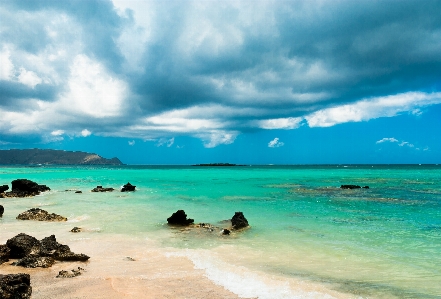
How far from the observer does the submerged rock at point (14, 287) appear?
5.94m

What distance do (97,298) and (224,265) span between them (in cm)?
409

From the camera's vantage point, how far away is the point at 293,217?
1897 cm

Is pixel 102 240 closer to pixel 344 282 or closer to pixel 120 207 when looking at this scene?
pixel 344 282

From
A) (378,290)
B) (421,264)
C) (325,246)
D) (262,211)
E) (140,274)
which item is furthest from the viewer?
(262,211)

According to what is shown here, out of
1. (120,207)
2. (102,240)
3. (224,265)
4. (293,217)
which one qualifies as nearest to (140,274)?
(224,265)

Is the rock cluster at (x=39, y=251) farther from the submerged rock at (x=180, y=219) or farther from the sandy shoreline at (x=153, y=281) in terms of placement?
the submerged rock at (x=180, y=219)

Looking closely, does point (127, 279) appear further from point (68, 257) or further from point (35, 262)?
point (35, 262)

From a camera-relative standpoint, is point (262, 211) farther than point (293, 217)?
Yes

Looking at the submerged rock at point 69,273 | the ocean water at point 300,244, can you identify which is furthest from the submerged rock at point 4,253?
the ocean water at point 300,244

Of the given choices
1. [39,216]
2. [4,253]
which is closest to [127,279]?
[4,253]

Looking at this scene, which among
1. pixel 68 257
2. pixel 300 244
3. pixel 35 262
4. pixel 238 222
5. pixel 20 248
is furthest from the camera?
pixel 238 222

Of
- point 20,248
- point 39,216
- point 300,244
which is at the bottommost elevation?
point 300,244

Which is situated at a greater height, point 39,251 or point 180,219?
point 39,251

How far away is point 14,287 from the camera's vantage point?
609 centimetres
